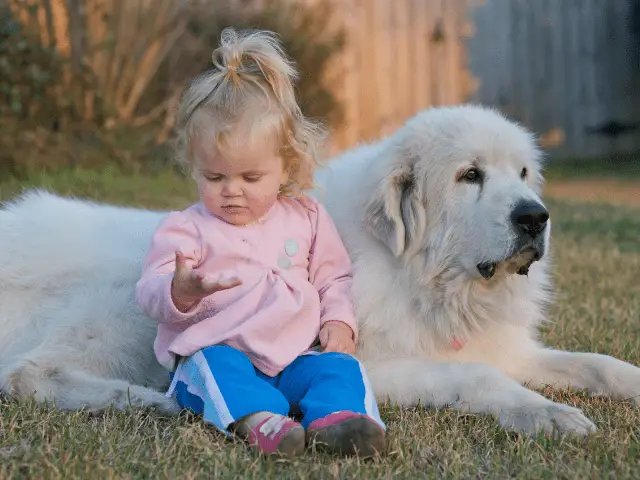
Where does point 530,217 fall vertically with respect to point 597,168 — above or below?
above

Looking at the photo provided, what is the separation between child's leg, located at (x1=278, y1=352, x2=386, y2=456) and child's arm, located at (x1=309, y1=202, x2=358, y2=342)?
0.70 feet

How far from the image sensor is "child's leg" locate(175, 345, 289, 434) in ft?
7.39

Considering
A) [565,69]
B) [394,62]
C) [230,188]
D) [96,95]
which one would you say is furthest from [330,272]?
[565,69]

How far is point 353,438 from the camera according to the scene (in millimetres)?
2088

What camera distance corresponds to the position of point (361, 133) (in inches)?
407

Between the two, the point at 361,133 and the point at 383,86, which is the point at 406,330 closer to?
the point at 361,133

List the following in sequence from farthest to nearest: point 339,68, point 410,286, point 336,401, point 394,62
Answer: point 394,62, point 339,68, point 410,286, point 336,401

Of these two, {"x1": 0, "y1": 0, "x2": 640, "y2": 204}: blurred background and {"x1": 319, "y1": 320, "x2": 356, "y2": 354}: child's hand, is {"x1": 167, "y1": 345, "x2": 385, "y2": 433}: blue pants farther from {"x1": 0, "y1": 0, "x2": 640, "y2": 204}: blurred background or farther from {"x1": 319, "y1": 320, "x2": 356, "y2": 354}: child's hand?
{"x1": 0, "y1": 0, "x2": 640, "y2": 204}: blurred background

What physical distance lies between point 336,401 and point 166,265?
2.22 ft

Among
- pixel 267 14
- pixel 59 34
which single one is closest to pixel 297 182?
pixel 59 34

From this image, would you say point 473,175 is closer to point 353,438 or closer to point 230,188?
point 230,188

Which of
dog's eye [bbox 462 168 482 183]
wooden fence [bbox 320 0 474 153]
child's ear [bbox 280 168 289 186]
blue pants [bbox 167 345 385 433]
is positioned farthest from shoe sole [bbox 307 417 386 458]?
wooden fence [bbox 320 0 474 153]

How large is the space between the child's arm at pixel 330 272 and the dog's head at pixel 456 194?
5.6 inches

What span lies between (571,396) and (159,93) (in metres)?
7.07
